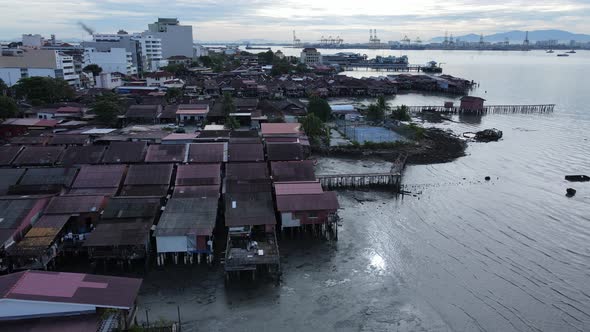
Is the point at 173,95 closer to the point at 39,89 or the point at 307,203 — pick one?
the point at 39,89

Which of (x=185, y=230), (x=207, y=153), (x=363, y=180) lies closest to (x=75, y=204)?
(x=185, y=230)

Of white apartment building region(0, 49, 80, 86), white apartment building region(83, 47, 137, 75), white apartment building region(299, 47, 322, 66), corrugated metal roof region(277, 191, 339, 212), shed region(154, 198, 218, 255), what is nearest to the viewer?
shed region(154, 198, 218, 255)

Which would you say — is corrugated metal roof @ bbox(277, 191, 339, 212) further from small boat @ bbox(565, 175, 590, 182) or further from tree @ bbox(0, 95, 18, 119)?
tree @ bbox(0, 95, 18, 119)

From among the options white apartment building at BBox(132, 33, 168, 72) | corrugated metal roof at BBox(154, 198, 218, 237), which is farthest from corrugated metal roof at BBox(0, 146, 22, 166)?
white apartment building at BBox(132, 33, 168, 72)

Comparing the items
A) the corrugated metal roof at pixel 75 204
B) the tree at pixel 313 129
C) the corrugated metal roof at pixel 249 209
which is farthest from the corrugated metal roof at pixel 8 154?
the tree at pixel 313 129

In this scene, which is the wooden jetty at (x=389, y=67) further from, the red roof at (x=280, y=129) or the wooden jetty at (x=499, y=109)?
the red roof at (x=280, y=129)

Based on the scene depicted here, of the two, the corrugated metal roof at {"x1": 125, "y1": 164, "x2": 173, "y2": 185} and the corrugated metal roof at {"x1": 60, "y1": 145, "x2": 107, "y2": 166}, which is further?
the corrugated metal roof at {"x1": 60, "y1": 145, "x2": 107, "y2": 166}
